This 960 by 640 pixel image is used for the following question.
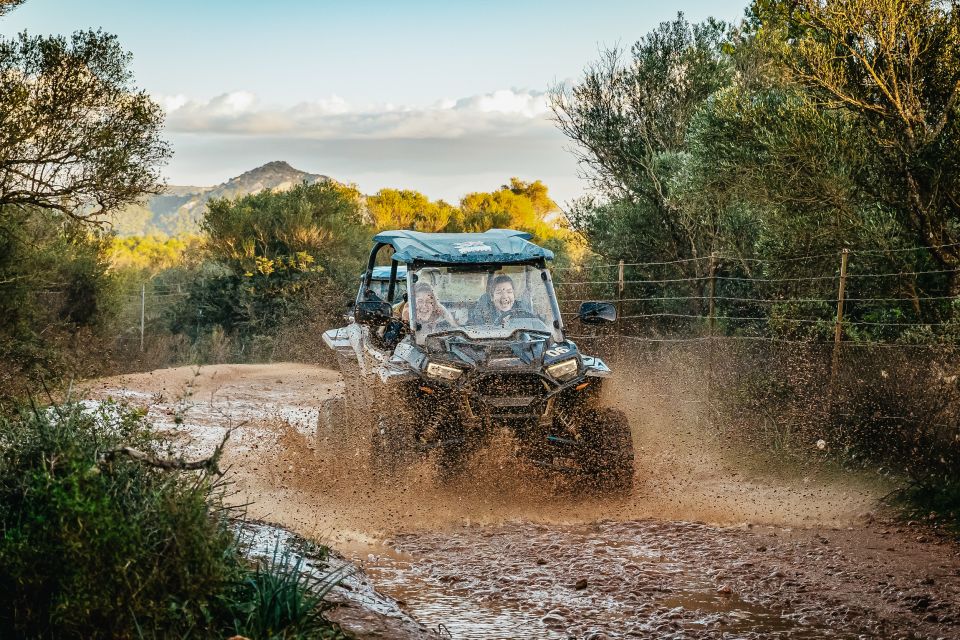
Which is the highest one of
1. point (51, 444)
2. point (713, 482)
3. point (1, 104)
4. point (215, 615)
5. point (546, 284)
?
point (1, 104)

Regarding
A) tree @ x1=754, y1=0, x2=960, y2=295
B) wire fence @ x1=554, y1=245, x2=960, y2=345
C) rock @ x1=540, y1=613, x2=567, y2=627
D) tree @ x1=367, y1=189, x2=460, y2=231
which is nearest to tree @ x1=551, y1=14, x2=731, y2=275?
wire fence @ x1=554, y1=245, x2=960, y2=345

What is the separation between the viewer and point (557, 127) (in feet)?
→ 69.7

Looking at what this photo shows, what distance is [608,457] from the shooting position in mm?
8305

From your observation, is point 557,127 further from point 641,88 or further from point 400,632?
point 400,632

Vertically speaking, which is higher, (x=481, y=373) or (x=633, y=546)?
(x=481, y=373)

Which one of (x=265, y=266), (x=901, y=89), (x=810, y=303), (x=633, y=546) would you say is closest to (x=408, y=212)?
(x=265, y=266)

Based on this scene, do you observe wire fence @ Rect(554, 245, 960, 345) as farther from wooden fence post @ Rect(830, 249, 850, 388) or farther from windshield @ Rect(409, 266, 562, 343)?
windshield @ Rect(409, 266, 562, 343)

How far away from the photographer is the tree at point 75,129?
50.8ft

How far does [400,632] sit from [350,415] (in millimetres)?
4372

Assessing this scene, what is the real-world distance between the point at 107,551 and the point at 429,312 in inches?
208

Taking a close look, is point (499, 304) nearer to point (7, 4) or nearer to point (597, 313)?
point (597, 313)

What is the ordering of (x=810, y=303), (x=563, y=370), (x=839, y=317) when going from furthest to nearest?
1. (x=810, y=303)
2. (x=839, y=317)
3. (x=563, y=370)

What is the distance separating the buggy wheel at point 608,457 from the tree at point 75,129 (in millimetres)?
10889

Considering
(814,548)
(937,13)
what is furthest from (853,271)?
(814,548)
